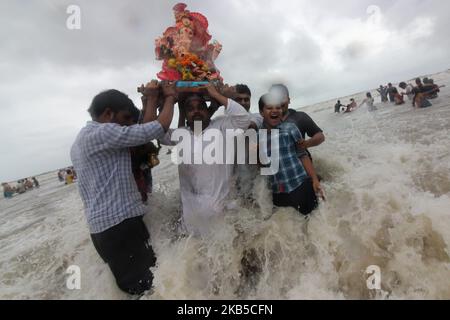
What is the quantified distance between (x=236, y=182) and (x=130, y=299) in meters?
1.51

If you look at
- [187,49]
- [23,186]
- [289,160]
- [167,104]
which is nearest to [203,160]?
[167,104]

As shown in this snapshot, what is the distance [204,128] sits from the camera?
2.74m

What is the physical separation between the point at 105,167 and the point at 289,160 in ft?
5.35

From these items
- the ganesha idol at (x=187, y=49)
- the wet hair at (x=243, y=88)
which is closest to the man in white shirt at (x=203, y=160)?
the ganesha idol at (x=187, y=49)

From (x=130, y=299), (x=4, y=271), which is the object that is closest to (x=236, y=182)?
(x=130, y=299)

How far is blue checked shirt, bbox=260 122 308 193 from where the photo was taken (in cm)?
272

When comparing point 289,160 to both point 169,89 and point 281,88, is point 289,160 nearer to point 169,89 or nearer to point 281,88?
point 281,88

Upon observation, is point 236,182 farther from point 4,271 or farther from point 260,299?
point 4,271

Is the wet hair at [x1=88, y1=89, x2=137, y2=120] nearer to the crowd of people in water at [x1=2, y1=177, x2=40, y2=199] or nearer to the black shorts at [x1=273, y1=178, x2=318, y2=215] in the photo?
the black shorts at [x1=273, y1=178, x2=318, y2=215]

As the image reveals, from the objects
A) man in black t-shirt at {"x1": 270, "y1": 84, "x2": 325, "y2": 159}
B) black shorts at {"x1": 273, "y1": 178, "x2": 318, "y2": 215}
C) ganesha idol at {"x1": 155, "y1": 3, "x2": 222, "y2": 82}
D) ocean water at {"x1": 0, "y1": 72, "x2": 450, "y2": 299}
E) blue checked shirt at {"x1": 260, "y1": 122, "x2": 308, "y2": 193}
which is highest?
ganesha idol at {"x1": 155, "y1": 3, "x2": 222, "y2": 82}

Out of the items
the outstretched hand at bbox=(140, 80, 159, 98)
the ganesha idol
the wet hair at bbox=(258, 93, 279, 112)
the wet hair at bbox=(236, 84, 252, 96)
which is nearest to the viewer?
the outstretched hand at bbox=(140, 80, 159, 98)

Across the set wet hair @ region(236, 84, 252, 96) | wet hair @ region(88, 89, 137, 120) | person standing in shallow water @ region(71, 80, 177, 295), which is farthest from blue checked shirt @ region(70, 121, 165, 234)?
wet hair @ region(236, 84, 252, 96)

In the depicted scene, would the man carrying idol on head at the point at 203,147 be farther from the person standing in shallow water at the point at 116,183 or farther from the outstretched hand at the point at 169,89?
the person standing in shallow water at the point at 116,183

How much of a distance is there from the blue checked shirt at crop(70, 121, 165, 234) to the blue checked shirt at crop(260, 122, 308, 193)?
1.15 m
